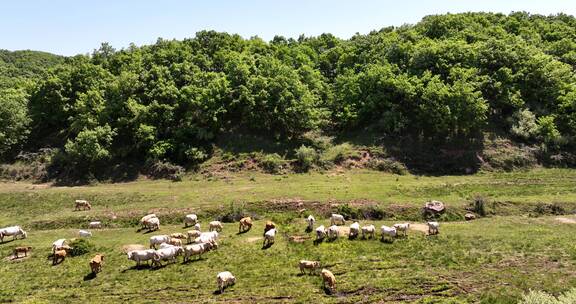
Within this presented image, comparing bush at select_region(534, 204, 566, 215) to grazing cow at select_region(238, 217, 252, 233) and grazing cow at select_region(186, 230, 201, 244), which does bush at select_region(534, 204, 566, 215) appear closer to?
grazing cow at select_region(238, 217, 252, 233)

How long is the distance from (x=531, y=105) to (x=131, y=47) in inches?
3019

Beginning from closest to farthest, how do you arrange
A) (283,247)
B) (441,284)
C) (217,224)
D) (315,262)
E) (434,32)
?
(441,284) < (315,262) < (283,247) < (217,224) < (434,32)

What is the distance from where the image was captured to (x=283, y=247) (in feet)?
121

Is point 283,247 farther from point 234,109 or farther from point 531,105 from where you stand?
point 531,105

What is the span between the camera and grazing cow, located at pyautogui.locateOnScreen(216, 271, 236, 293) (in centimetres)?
2908

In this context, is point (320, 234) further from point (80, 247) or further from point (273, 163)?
point (273, 163)

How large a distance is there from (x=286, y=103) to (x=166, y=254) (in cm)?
3927

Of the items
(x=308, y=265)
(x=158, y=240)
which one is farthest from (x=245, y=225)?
(x=308, y=265)

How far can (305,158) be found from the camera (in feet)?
Answer: 207

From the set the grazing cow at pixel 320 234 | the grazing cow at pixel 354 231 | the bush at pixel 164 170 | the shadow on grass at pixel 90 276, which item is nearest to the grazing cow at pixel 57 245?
the shadow on grass at pixel 90 276

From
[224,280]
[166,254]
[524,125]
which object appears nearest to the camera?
[224,280]

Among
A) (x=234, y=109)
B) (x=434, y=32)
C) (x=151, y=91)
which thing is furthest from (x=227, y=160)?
(x=434, y=32)

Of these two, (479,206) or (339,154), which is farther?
(339,154)

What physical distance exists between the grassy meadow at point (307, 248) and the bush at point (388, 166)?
3.94 m
